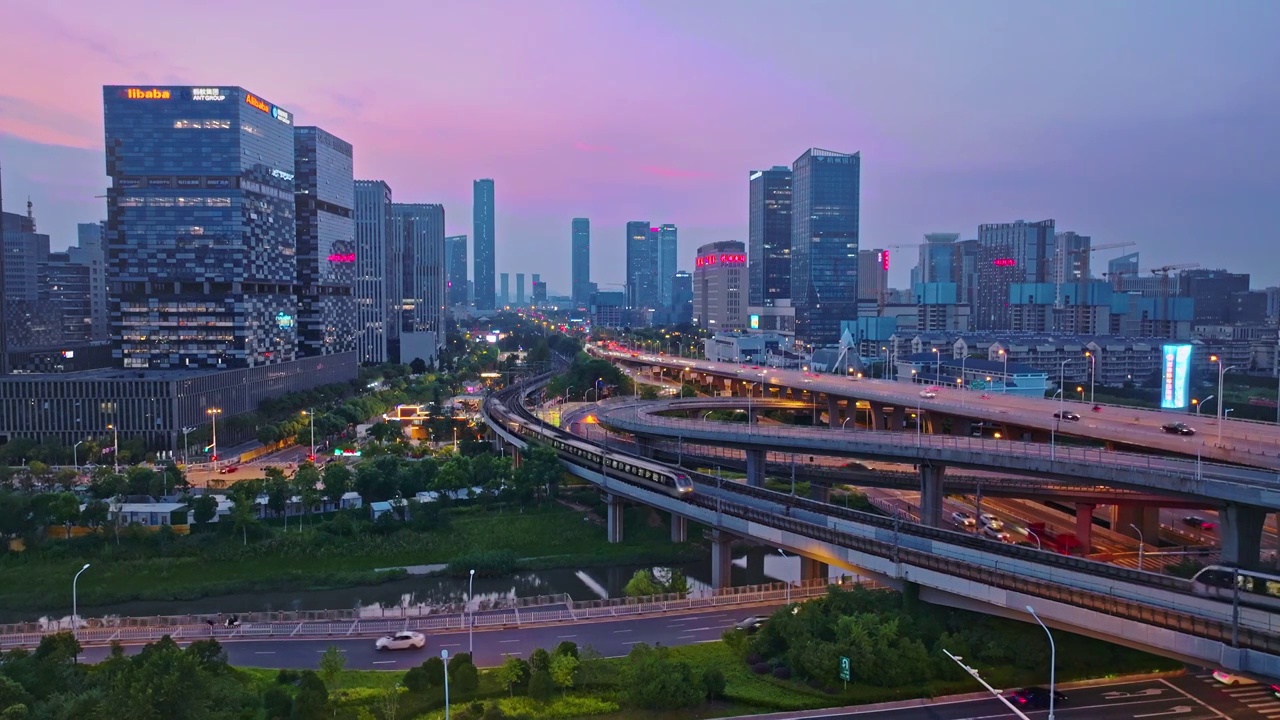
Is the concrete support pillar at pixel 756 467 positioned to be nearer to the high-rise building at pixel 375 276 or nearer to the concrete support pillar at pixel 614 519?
the concrete support pillar at pixel 614 519

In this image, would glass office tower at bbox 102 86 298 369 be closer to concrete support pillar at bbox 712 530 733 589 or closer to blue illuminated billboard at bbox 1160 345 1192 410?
concrete support pillar at bbox 712 530 733 589

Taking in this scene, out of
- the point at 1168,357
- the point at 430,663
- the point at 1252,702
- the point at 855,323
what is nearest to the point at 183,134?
the point at 430,663

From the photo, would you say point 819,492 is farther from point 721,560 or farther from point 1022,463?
point 1022,463

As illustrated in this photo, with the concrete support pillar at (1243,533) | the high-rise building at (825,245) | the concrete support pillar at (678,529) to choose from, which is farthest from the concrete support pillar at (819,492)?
the high-rise building at (825,245)

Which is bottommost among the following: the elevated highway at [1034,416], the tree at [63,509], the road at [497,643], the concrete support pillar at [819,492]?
the road at [497,643]

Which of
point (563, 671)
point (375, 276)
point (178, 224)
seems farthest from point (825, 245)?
point (563, 671)

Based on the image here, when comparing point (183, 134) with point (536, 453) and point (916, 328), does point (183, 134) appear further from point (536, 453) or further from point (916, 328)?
point (916, 328)
